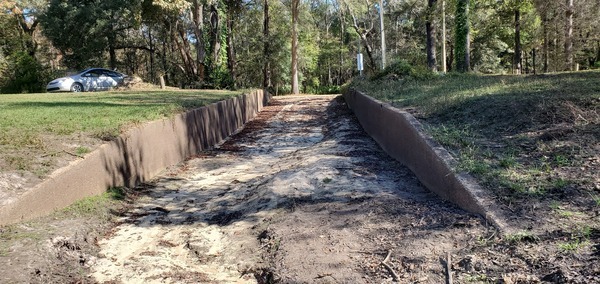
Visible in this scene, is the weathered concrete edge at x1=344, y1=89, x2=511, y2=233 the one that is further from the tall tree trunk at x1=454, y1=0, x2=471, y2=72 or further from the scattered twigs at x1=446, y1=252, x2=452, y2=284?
the tall tree trunk at x1=454, y1=0, x2=471, y2=72

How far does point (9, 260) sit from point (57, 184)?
155 cm

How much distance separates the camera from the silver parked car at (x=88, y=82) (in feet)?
72.2

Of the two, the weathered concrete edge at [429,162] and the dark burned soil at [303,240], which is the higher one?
the weathered concrete edge at [429,162]

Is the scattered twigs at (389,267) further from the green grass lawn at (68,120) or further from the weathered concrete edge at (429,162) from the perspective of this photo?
the green grass lawn at (68,120)

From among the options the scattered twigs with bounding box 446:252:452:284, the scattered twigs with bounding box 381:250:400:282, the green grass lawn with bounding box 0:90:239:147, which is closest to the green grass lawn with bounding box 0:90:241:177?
the green grass lawn with bounding box 0:90:239:147

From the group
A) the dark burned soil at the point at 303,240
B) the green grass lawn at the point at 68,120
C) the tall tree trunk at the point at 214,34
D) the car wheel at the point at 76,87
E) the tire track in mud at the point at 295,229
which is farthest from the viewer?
the tall tree trunk at the point at 214,34

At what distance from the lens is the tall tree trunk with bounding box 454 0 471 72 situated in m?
21.0

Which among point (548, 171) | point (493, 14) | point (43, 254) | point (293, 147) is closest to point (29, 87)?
point (293, 147)

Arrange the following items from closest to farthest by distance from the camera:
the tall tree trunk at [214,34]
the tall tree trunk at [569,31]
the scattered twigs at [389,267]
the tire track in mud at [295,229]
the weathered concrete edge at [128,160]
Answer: the scattered twigs at [389,267] < the tire track in mud at [295,229] < the weathered concrete edge at [128,160] < the tall tree trunk at [569,31] < the tall tree trunk at [214,34]

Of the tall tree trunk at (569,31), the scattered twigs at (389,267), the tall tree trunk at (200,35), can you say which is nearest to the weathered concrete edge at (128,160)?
the scattered twigs at (389,267)

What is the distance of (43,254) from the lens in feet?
12.8

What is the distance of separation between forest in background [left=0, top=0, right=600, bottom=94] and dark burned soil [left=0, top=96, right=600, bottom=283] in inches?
480

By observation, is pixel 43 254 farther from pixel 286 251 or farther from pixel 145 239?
pixel 286 251

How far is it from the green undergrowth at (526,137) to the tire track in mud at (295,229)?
622 millimetres
